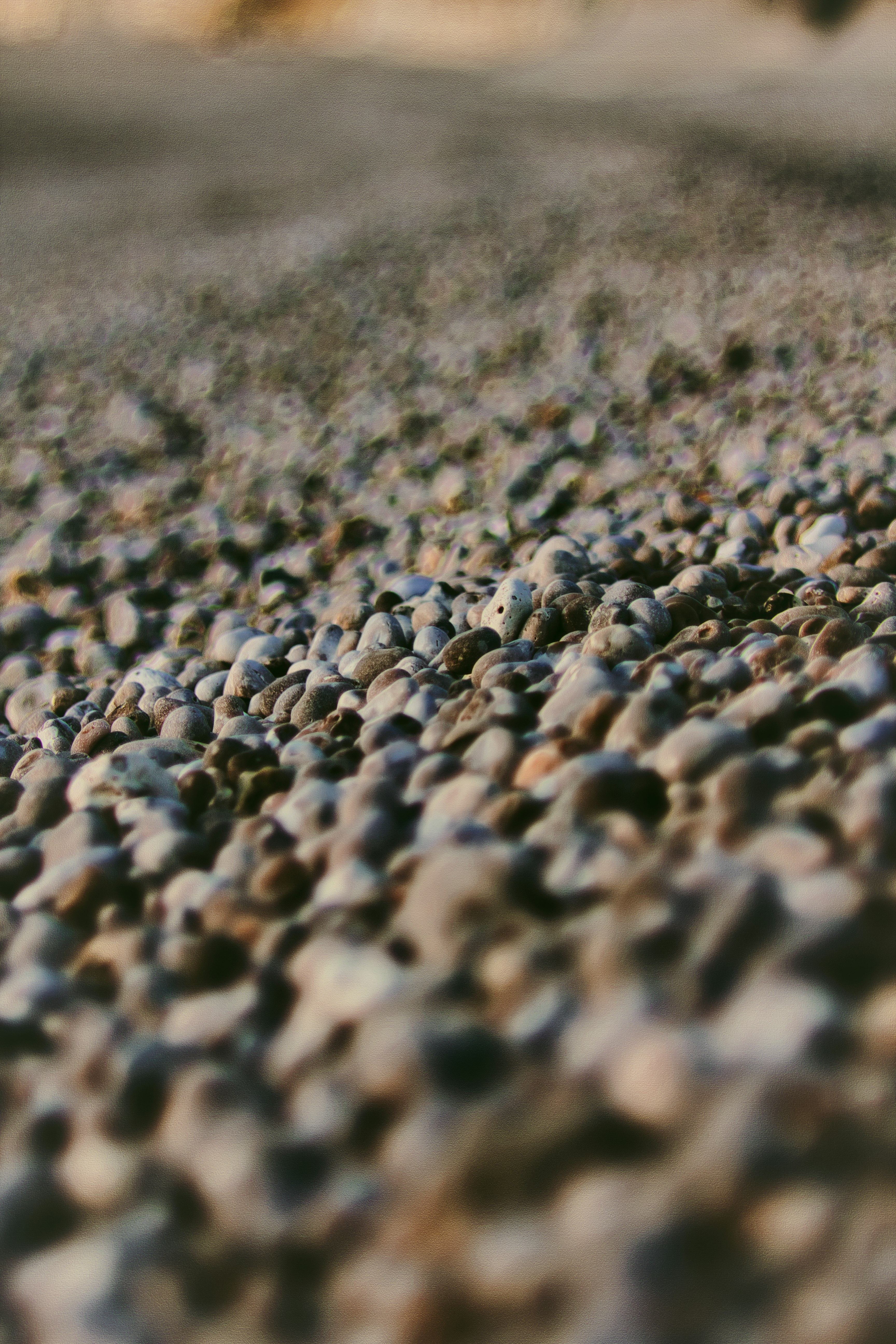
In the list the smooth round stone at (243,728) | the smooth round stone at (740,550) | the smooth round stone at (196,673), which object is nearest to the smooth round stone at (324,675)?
the smooth round stone at (243,728)

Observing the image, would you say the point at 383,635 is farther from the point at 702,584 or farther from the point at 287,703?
the point at 702,584

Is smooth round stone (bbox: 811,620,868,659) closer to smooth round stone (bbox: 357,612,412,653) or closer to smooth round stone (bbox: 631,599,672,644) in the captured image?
smooth round stone (bbox: 631,599,672,644)

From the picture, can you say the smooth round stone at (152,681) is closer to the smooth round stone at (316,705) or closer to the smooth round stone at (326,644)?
the smooth round stone at (326,644)

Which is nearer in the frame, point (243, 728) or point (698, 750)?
point (698, 750)

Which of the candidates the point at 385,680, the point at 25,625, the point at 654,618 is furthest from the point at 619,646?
the point at 25,625

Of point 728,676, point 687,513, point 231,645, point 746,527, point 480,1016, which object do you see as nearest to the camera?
point 480,1016
